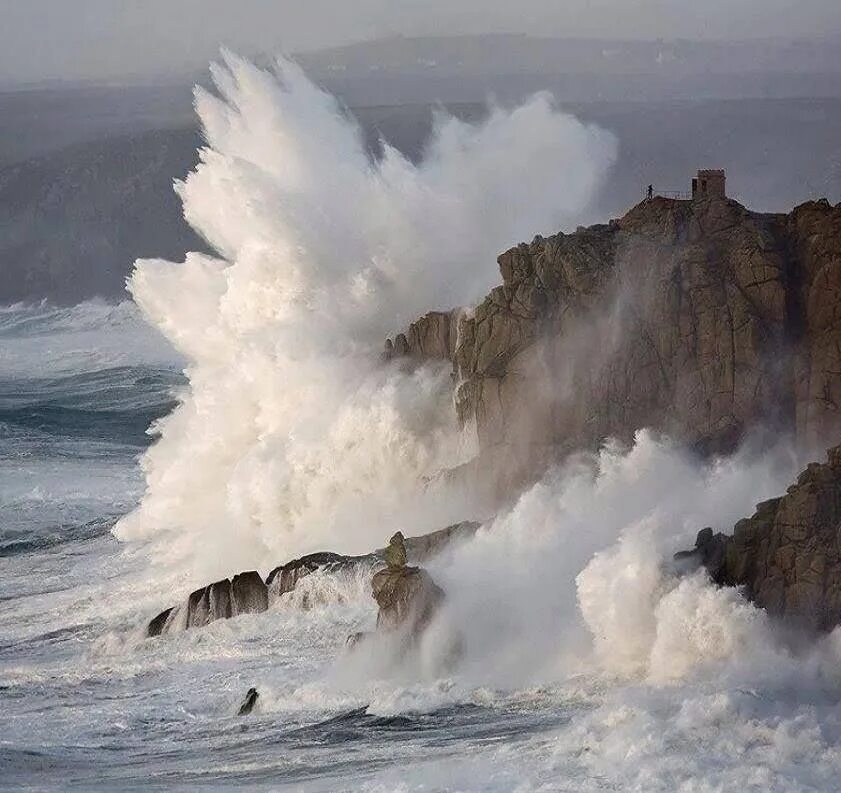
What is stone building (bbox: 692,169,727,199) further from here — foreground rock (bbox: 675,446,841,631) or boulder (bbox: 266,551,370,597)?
boulder (bbox: 266,551,370,597)

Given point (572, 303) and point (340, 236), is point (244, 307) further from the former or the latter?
point (572, 303)

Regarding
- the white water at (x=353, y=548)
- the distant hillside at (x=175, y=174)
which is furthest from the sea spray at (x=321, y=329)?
the distant hillside at (x=175, y=174)

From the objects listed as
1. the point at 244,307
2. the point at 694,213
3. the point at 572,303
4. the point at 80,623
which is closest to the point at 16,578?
the point at 80,623

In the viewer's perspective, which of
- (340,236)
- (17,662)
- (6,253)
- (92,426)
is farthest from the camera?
(6,253)

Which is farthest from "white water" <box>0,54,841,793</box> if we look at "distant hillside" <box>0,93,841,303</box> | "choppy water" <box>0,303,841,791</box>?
"distant hillside" <box>0,93,841,303</box>

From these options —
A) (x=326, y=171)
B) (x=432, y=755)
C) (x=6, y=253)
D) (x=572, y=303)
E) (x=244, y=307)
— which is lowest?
(x=432, y=755)

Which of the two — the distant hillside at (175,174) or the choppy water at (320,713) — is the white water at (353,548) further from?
the distant hillside at (175,174)
